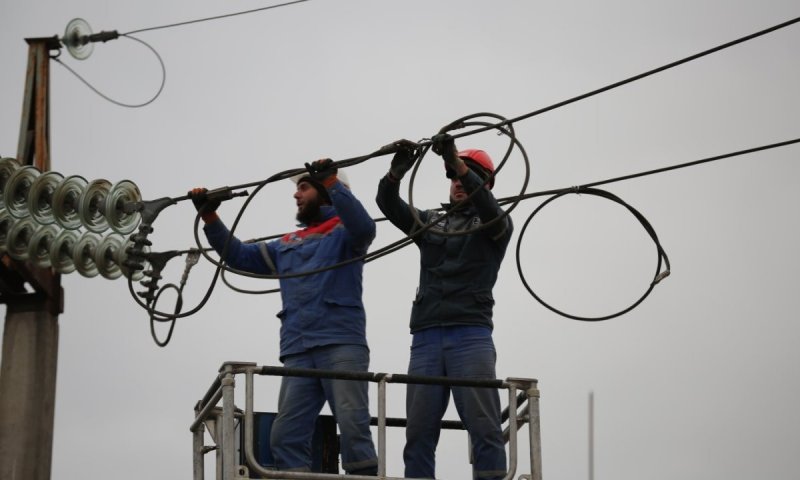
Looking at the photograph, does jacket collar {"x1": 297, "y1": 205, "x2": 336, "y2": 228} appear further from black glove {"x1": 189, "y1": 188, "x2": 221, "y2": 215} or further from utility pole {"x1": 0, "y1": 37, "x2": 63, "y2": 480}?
utility pole {"x1": 0, "y1": 37, "x2": 63, "y2": 480}

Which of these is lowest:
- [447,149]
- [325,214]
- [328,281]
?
[328,281]

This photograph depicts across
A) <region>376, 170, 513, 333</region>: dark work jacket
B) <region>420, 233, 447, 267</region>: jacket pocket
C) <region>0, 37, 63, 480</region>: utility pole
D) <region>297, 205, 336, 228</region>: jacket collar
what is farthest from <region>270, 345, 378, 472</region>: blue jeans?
<region>0, 37, 63, 480</region>: utility pole

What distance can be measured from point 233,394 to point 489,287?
1998mm

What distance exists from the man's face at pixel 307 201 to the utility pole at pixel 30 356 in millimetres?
7668

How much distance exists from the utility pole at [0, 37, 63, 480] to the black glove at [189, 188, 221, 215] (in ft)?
22.1

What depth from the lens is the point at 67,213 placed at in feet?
55.2

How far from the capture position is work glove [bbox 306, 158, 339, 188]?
1204 centimetres

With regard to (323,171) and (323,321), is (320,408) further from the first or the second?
(323,171)

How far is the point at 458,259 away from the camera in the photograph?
38.9ft

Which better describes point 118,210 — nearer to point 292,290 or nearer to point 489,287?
point 292,290

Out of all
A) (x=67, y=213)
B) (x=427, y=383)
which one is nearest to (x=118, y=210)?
(x=67, y=213)

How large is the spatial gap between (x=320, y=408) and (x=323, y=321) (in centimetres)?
60

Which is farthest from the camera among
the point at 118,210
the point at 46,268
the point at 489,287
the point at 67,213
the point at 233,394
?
the point at 46,268

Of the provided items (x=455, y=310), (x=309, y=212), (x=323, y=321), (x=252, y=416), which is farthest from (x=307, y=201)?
(x=252, y=416)
